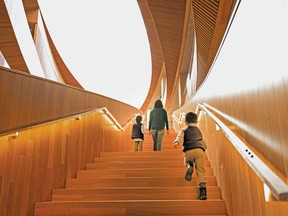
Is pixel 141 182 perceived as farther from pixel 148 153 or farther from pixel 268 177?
pixel 268 177

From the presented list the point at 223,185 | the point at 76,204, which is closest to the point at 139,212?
the point at 76,204

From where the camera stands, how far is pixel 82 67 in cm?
1622

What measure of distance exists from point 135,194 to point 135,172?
2.74 feet

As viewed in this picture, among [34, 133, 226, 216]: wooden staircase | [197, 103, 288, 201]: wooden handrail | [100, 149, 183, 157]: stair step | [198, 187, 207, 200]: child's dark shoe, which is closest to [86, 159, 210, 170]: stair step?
[34, 133, 226, 216]: wooden staircase

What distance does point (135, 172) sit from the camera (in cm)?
484

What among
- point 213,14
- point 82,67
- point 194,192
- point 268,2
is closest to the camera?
point 268,2

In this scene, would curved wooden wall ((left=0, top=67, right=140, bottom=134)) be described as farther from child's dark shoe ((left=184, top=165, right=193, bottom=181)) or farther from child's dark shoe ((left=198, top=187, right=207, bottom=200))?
child's dark shoe ((left=198, top=187, right=207, bottom=200))

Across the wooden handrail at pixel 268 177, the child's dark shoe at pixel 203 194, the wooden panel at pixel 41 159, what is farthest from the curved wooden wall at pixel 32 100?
the wooden handrail at pixel 268 177

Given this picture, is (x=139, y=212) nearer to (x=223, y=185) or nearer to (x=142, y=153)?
(x=223, y=185)

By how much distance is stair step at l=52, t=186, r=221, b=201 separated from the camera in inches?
156

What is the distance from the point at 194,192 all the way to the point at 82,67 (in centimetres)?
1299

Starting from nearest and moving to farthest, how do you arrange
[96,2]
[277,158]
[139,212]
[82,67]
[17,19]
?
[277,158], [139,212], [17,19], [96,2], [82,67]

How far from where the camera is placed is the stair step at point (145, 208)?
3523 mm

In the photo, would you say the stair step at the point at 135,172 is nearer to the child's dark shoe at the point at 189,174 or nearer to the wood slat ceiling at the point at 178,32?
the child's dark shoe at the point at 189,174
